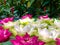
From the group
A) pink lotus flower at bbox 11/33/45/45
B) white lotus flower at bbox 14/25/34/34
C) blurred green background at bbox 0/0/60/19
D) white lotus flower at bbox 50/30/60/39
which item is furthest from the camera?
blurred green background at bbox 0/0/60/19

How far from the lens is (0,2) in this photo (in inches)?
202

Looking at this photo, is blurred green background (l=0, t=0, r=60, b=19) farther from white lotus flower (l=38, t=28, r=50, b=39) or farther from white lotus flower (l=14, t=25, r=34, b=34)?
white lotus flower (l=38, t=28, r=50, b=39)

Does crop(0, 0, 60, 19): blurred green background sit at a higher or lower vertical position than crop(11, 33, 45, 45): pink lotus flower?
lower

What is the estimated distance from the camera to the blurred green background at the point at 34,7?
5148 mm

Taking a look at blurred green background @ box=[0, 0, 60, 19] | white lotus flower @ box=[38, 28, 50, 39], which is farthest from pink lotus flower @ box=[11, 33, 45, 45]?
blurred green background @ box=[0, 0, 60, 19]

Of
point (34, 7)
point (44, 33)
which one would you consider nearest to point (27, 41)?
point (44, 33)

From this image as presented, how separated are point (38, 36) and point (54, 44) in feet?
0.62

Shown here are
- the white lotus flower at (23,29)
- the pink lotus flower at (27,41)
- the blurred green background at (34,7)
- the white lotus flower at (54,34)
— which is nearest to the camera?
the pink lotus flower at (27,41)

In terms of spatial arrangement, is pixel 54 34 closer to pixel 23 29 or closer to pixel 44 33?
pixel 44 33

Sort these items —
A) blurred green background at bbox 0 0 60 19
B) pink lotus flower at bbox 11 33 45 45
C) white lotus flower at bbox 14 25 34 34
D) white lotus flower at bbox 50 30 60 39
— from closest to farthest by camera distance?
1. pink lotus flower at bbox 11 33 45 45
2. white lotus flower at bbox 50 30 60 39
3. white lotus flower at bbox 14 25 34 34
4. blurred green background at bbox 0 0 60 19

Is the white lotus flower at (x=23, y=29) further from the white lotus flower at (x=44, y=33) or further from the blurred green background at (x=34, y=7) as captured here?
the blurred green background at (x=34, y=7)

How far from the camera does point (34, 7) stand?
5.39m

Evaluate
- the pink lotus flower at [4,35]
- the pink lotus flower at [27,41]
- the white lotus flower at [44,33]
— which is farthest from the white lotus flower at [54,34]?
the pink lotus flower at [4,35]

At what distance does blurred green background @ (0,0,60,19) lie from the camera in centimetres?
515
